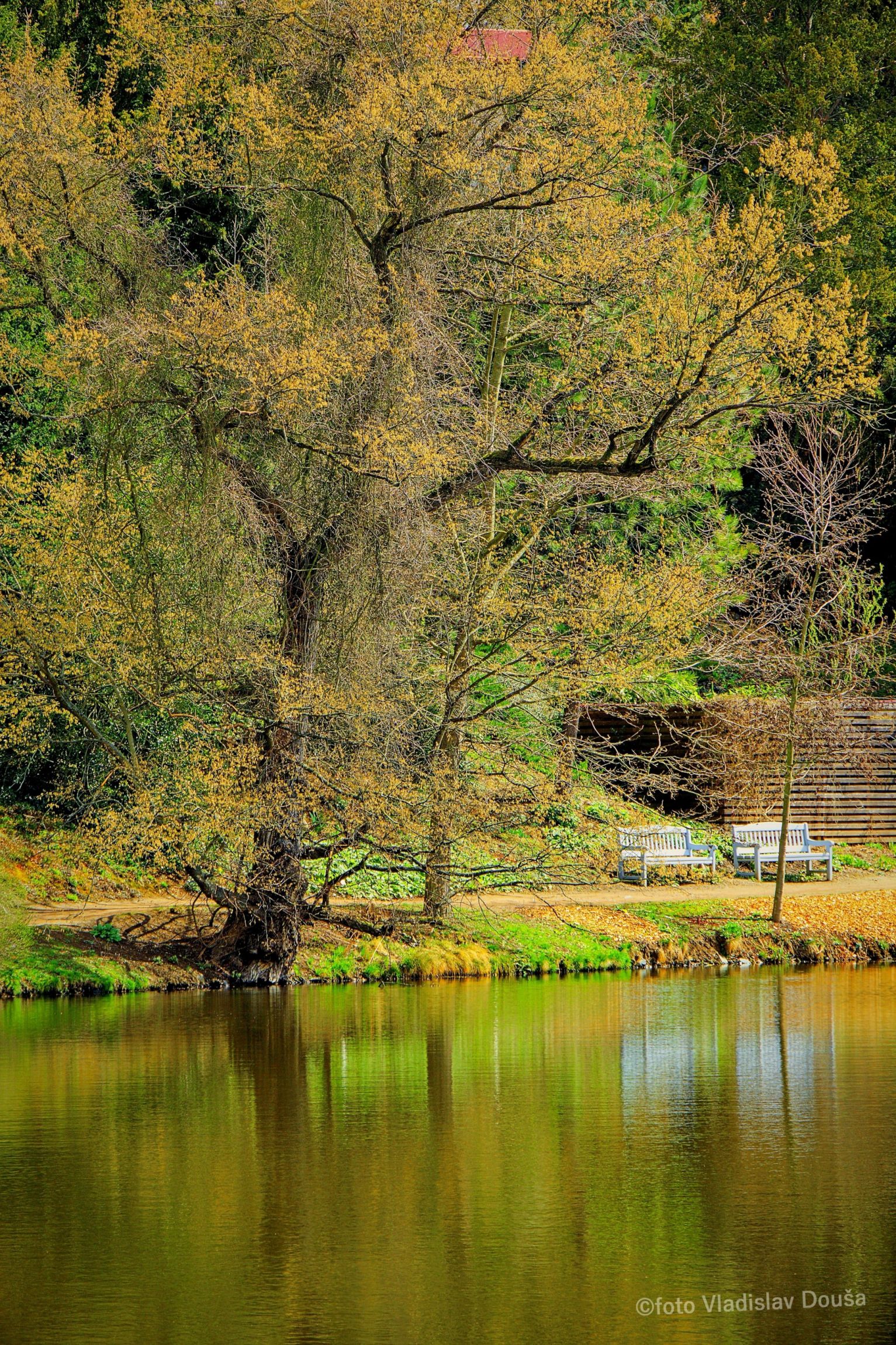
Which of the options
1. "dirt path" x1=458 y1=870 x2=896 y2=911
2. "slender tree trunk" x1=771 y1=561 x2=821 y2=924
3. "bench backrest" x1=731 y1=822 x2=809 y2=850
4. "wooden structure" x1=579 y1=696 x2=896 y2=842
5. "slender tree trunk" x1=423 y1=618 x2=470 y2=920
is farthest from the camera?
"bench backrest" x1=731 y1=822 x2=809 y2=850

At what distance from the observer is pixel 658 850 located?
2295 cm

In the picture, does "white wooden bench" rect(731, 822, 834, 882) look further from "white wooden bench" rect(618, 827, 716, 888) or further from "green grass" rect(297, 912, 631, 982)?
"green grass" rect(297, 912, 631, 982)

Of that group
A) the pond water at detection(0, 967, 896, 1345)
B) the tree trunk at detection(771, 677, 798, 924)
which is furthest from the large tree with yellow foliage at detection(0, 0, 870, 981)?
the tree trunk at detection(771, 677, 798, 924)

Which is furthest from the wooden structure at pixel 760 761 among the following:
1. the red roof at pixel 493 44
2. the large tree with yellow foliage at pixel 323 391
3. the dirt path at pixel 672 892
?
the red roof at pixel 493 44

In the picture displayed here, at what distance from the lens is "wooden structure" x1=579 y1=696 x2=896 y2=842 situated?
73.6 ft

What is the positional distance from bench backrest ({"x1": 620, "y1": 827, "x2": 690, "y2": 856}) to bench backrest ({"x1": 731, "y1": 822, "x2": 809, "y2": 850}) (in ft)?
3.69

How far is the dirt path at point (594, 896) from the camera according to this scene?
61.1ft

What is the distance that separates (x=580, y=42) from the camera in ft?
61.2

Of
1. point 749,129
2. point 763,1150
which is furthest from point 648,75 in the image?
point 763,1150

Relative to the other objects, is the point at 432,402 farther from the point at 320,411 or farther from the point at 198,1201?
the point at 198,1201

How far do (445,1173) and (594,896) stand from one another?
12458 mm

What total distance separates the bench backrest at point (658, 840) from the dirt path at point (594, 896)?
511 mm

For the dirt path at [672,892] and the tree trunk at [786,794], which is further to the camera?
the dirt path at [672,892]

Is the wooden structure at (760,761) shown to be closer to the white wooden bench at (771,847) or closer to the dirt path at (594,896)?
the white wooden bench at (771,847)
